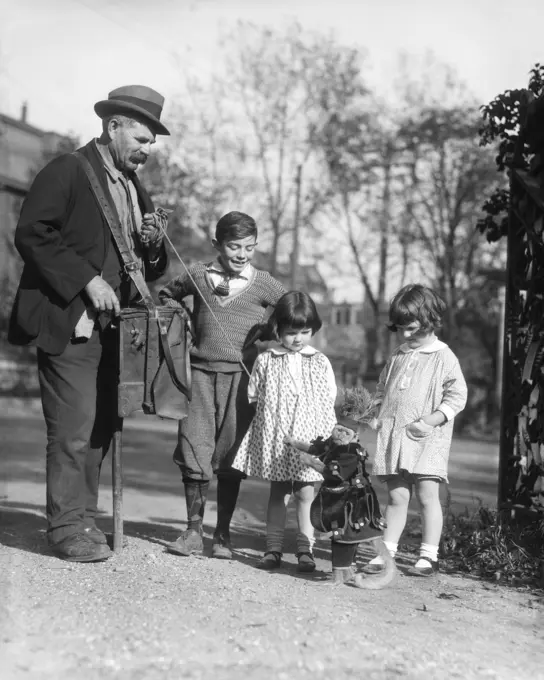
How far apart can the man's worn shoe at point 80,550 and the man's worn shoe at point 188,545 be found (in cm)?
45

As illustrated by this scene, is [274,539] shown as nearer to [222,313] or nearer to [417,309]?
[222,313]

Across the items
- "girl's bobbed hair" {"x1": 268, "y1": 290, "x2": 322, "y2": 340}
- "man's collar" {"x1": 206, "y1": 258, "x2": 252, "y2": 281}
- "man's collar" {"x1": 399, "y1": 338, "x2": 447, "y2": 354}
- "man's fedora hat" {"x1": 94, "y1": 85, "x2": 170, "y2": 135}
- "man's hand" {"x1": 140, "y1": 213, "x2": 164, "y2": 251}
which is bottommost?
"man's collar" {"x1": 399, "y1": 338, "x2": 447, "y2": 354}

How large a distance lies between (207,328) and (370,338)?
89.8 ft

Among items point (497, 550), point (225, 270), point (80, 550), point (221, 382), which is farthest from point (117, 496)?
point (497, 550)

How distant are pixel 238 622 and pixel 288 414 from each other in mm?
1702

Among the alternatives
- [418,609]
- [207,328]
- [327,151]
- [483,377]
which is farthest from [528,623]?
[483,377]

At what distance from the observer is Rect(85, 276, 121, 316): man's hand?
4949 mm

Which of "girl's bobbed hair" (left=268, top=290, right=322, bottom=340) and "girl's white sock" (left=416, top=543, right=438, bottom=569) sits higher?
"girl's bobbed hair" (left=268, top=290, right=322, bottom=340)

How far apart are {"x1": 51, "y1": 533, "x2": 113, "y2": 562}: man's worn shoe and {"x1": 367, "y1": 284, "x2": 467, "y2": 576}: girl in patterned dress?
53.9 inches

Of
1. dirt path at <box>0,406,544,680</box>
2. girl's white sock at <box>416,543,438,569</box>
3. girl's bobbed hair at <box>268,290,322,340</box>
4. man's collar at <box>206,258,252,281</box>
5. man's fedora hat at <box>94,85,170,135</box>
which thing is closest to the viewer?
dirt path at <box>0,406,544,680</box>

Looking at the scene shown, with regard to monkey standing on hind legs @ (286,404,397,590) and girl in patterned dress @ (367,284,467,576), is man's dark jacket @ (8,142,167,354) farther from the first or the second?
girl in patterned dress @ (367,284,467,576)

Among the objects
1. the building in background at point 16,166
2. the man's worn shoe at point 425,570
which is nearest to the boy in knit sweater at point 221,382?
the man's worn shoe at point 425,570

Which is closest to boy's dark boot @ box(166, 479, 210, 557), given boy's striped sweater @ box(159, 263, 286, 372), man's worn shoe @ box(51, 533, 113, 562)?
man's worn shoe @ box(51, 533, 113, 562)

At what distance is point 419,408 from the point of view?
17.1 feet
